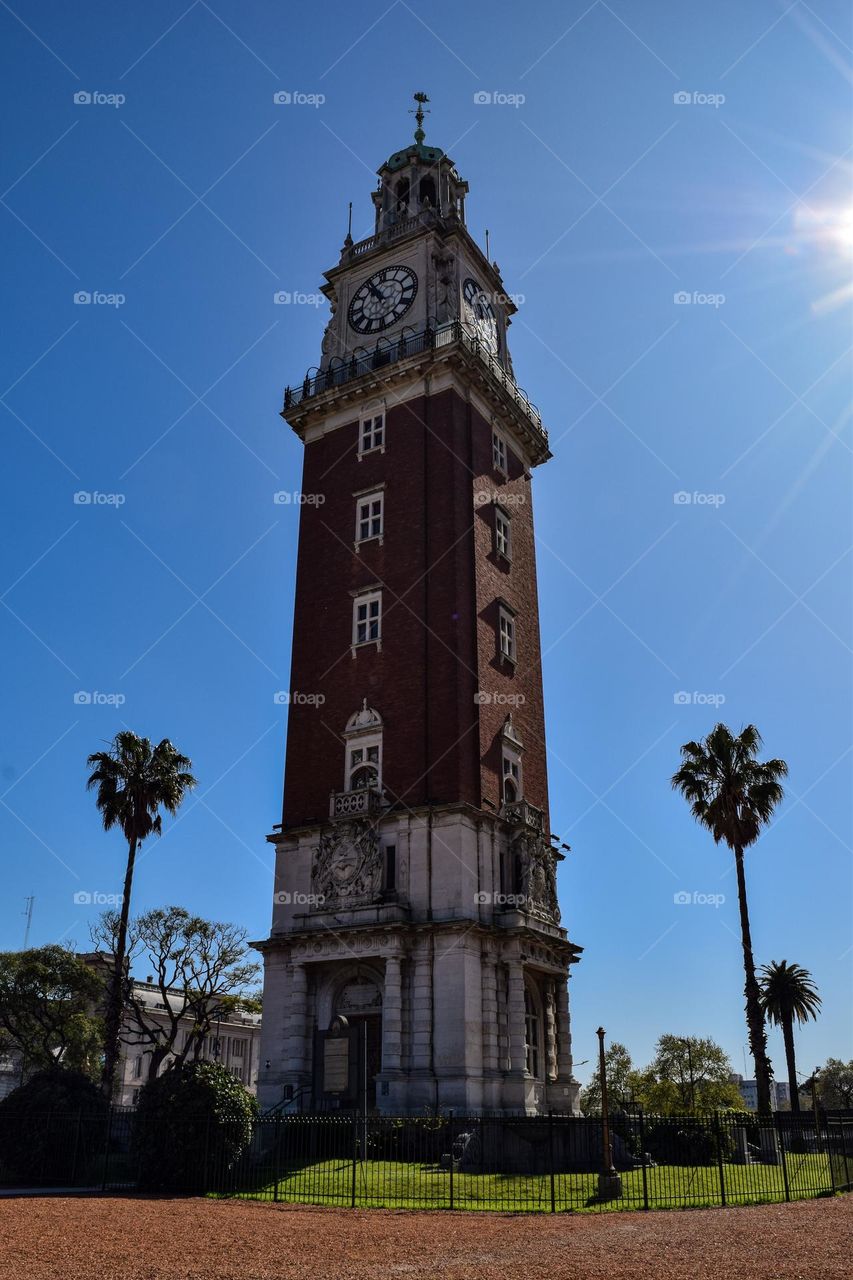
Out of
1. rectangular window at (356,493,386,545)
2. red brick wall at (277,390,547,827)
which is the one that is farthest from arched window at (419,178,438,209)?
rectangular window at (356,493,386,545)

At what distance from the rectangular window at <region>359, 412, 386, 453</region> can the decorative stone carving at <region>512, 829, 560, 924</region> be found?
61.3 feet

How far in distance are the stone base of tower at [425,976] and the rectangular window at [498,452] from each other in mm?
17369

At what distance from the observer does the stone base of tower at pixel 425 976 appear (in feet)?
110

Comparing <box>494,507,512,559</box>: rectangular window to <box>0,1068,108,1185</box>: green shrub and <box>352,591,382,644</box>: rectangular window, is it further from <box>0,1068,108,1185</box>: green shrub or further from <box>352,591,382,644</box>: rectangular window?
<box>0,1068,108,1185</box>: green shrub

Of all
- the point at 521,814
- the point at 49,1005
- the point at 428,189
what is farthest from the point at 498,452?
the point at 49,1005

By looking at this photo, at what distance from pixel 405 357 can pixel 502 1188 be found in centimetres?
3345

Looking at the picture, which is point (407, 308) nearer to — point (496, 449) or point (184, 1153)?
point (496, 449)

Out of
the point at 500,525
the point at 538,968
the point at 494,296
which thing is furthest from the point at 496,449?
the point at 538,968

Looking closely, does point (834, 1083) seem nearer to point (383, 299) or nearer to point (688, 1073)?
point (688, 1073)

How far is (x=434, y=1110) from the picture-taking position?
3238cm

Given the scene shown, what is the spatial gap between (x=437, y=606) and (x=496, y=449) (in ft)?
34.4

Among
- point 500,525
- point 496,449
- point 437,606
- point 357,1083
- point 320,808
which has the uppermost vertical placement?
point 496,449

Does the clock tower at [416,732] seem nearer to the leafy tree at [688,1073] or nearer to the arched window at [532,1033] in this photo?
the arched window at [532,1033]

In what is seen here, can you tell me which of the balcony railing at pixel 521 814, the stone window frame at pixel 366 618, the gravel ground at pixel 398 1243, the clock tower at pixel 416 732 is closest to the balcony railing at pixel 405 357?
the clock tower at pixel 416 732
